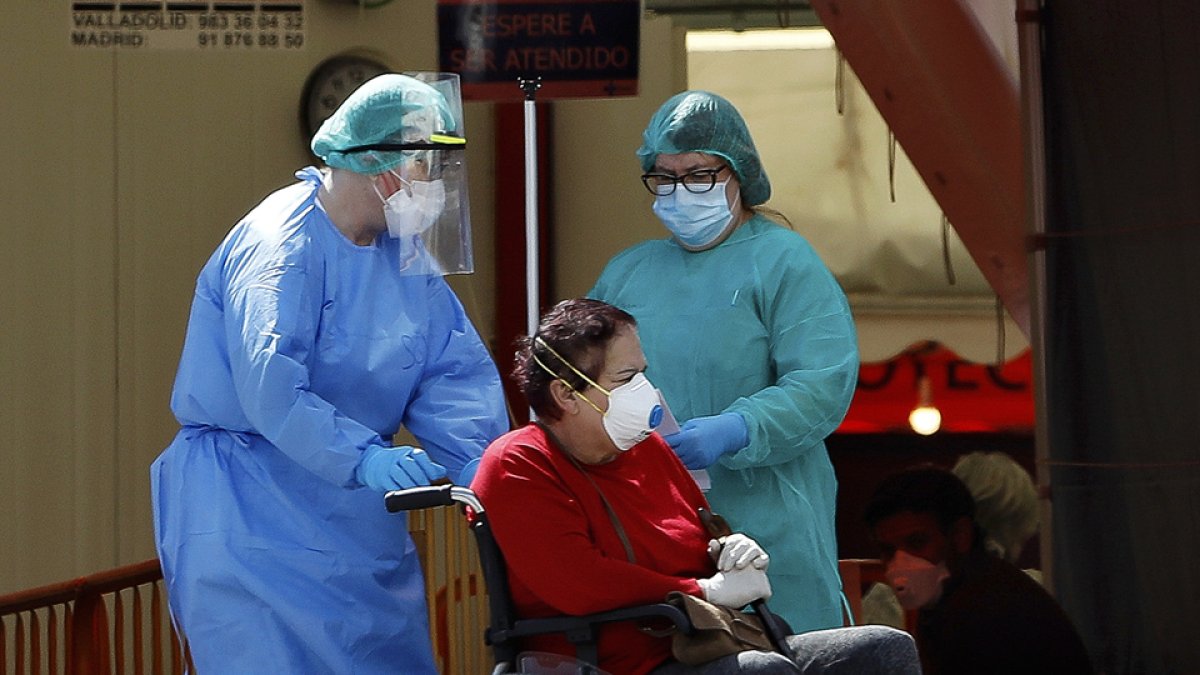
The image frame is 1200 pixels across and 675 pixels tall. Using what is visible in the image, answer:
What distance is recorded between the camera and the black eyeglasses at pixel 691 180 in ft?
12.1

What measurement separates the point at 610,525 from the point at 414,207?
2.17ft

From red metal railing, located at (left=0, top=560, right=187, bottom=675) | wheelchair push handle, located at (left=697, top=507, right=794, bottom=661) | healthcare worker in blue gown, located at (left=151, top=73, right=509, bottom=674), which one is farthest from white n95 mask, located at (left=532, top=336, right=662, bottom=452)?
red metal railing, located at (left=0, top=560, right=187, bottom=675)

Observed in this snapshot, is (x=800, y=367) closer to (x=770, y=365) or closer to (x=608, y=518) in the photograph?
(x=770, y=365)

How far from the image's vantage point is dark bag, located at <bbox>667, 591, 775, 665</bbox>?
2.85 meters

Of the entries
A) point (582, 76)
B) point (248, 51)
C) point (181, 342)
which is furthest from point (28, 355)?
point (582, 76)

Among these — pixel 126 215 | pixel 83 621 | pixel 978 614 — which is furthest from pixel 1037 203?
pixel 126 215

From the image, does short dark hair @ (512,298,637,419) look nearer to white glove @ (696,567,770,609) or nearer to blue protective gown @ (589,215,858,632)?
white glove @ (696,567,770,609)

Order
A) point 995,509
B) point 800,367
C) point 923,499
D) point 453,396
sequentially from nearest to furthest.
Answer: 1. point 453,396
2. point 800,367
3. point 923,499
4. point 995,509

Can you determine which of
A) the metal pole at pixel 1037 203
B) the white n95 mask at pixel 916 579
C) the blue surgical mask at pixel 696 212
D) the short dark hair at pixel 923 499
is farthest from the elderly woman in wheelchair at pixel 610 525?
the short dark hair at pixel 923 499

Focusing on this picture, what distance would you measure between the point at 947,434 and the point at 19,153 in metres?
2.87

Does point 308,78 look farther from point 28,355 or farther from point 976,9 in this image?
point 976,9

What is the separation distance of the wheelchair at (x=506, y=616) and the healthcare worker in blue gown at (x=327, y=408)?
17 cm

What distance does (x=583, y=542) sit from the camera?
116 inches

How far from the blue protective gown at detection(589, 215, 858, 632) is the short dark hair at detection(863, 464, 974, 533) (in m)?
0.69
